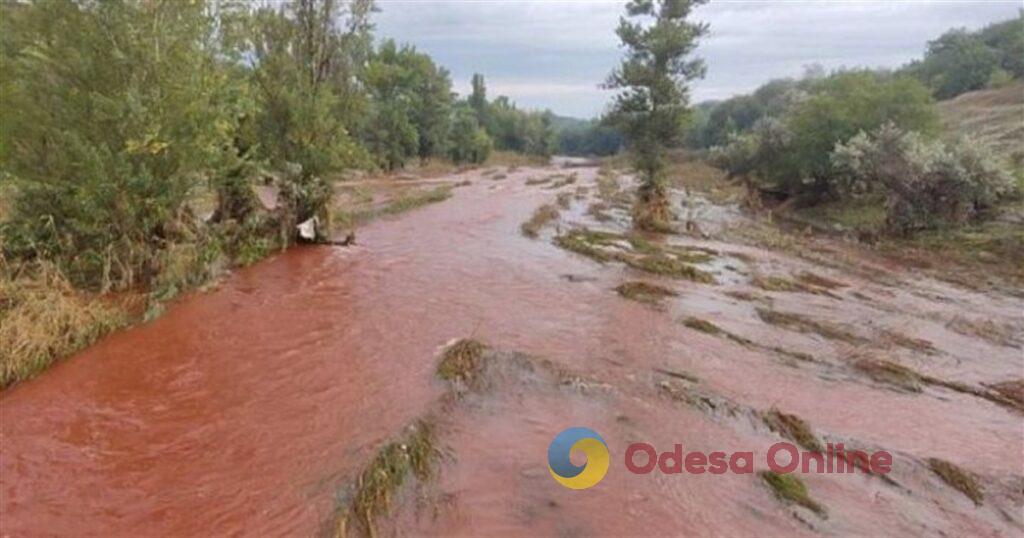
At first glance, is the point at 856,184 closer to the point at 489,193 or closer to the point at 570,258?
the point at 570,258

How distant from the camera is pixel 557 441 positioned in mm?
5883

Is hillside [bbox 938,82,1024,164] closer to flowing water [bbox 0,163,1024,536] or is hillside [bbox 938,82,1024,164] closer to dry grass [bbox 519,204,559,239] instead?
dry grass [bbox 519,204,559,239]

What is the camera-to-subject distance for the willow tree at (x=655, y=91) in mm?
19734

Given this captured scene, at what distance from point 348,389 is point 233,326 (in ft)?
9.63

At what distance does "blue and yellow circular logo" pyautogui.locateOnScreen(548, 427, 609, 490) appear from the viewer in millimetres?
5199

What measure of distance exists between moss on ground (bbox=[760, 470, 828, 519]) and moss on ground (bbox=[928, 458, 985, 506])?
5.11 ft

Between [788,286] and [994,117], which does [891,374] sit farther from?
[994,117]

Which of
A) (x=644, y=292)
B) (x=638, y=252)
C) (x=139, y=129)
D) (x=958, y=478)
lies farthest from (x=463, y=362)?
(x=638, y=252)

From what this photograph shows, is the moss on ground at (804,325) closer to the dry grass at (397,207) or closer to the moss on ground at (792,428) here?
the moss on ground at (792,428)

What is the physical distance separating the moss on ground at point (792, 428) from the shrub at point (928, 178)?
1586cm

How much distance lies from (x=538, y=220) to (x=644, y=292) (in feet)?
29.2

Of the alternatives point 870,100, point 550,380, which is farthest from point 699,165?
point 550,380

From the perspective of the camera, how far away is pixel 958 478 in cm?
571


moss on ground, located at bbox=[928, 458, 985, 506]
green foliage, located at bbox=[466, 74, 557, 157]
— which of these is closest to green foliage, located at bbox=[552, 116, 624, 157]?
green foliage, located at bbox=[466, 74, 557, 157]
